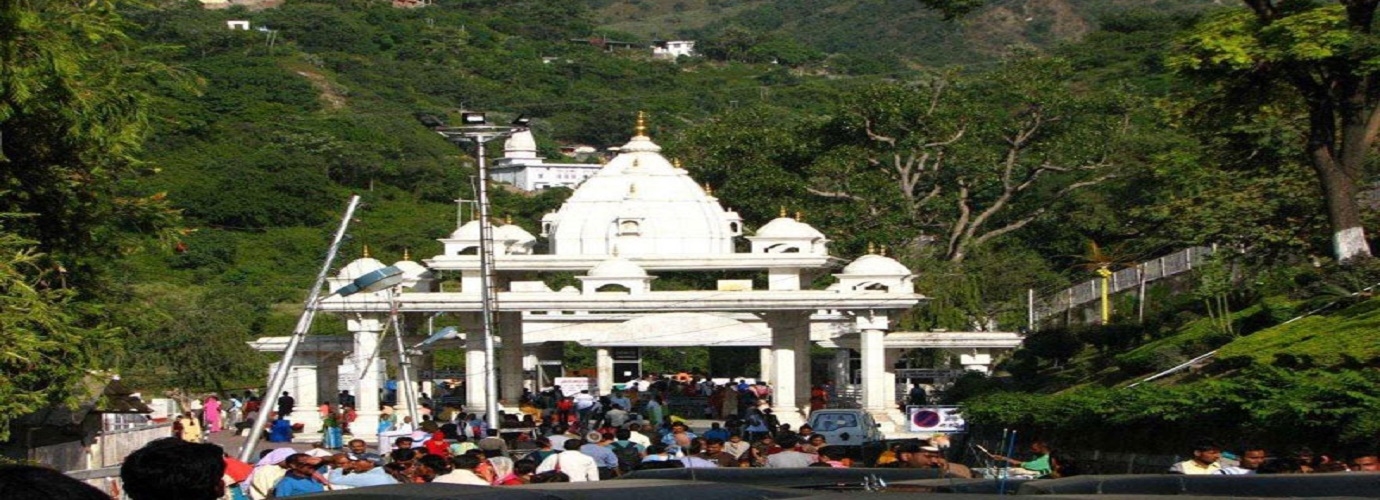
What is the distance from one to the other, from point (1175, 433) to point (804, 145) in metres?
36.8

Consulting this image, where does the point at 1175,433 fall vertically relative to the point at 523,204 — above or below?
below

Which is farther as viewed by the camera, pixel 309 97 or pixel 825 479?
pixel 309 97

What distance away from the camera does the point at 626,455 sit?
1825cm

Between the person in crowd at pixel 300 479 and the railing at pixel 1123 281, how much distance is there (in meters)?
26.4

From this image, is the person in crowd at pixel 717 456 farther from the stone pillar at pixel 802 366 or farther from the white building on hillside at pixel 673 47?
the white building on hillside at pixel 673 47

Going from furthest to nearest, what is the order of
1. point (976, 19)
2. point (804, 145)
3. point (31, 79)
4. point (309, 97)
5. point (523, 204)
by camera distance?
point (976, 19), point (309, 97), point (523, 204), point (804, 145), point (31, 79)

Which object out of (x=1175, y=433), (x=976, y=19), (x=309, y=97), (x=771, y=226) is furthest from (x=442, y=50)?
(x=1175, y=433)

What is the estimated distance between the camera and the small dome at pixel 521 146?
89188 mm

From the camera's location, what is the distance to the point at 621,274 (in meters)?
34.4

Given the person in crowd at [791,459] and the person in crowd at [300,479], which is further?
the person in crowd at [791,459]

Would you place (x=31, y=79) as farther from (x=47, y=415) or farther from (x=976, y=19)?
(x=976, y=19)

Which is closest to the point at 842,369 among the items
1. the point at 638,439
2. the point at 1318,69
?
the point at 1318,69

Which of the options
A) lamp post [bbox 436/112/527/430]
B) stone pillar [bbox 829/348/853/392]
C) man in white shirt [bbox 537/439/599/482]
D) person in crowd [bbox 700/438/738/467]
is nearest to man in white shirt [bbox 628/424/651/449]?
person in crowd [bbox 700/438/738/467]

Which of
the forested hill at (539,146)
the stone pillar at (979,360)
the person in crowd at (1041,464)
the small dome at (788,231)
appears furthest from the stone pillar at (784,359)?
the person in crowd at (1041,464)
